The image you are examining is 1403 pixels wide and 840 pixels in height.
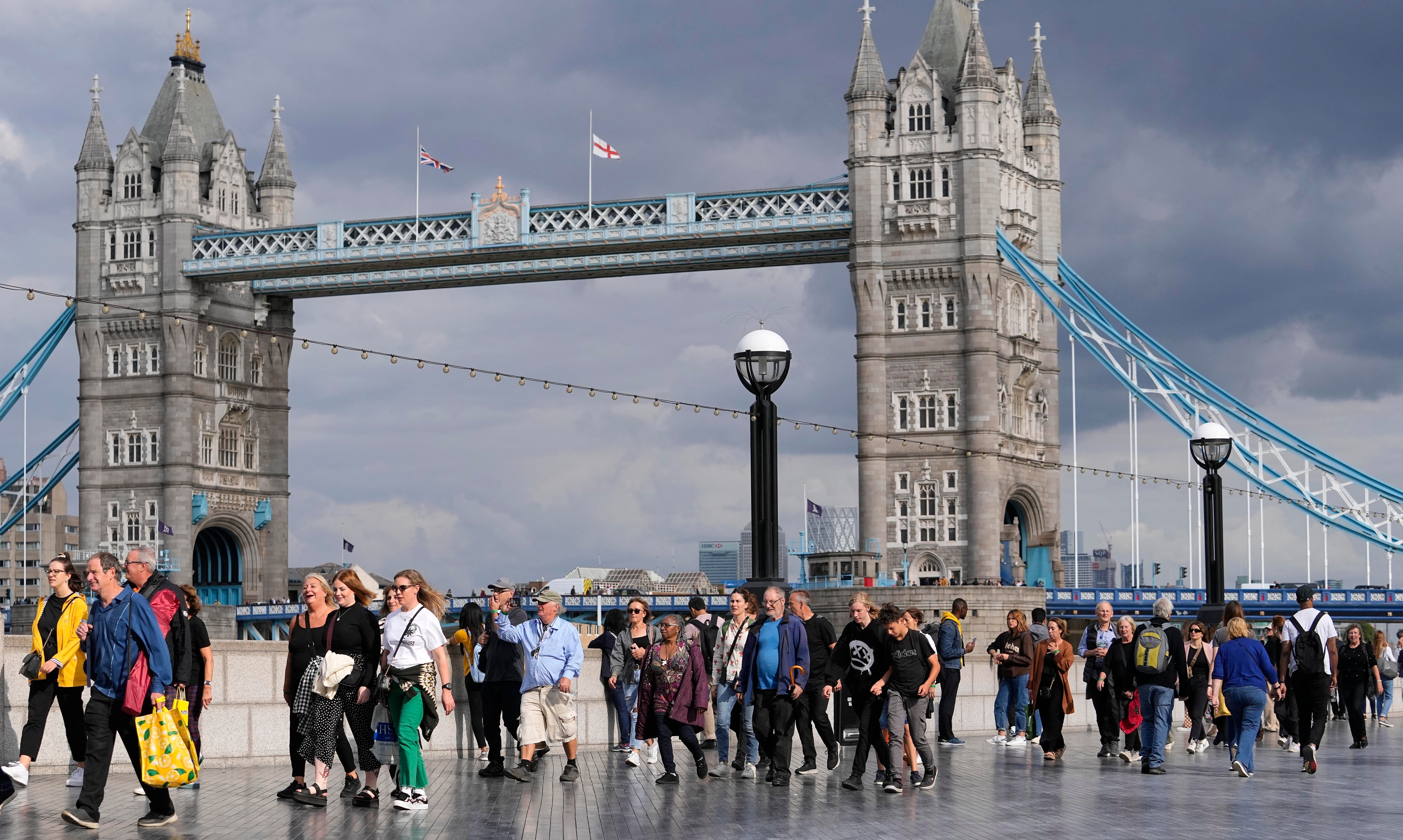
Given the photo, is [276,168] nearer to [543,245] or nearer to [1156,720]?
[543,245]

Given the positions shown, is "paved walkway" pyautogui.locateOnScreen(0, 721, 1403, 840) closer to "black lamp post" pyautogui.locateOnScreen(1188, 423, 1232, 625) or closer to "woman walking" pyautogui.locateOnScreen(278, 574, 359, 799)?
"woman walking" pyautogui.locateOnScreen(278, 574, 359, 799)

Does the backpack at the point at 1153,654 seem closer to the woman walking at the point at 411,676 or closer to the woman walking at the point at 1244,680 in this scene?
the woman walking at the point at 1244,680

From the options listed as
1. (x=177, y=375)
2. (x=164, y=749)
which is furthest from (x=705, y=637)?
(x=177, y=375)

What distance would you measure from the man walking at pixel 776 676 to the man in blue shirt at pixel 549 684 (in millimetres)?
1497

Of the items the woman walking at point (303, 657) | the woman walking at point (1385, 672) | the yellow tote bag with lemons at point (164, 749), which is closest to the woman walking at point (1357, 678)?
the woman walking at point (1385, 672)

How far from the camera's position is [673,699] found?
15.4m

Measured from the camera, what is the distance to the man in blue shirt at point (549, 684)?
50.0 feet

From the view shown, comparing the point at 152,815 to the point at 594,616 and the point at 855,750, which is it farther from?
the point at 594,616

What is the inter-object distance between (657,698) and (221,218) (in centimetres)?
5963

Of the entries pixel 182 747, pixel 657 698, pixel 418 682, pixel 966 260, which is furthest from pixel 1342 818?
pixel 966 260

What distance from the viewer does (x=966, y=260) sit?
56906 mm

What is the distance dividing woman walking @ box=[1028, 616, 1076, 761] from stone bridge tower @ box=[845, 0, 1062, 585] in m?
37.6

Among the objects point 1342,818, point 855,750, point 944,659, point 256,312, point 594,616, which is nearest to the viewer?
point 1342,818

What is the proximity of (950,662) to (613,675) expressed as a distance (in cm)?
420
